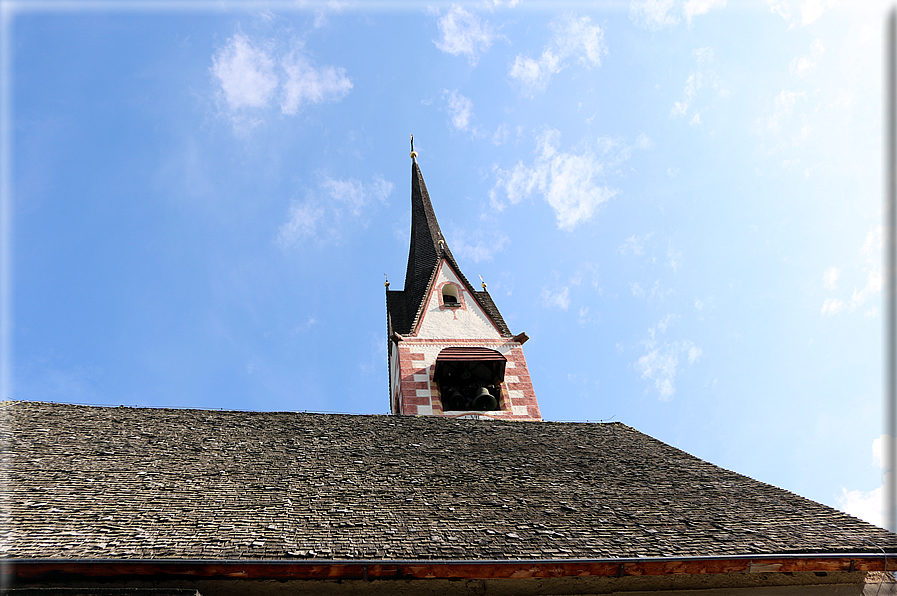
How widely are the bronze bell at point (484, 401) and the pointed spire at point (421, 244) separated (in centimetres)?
453

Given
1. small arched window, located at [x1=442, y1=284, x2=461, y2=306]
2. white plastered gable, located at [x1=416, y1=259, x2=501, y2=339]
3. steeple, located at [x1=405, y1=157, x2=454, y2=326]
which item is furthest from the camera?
steeple, located at [x1=405, y1=157, x2=454, y2=326]

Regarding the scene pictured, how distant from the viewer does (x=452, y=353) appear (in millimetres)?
16047

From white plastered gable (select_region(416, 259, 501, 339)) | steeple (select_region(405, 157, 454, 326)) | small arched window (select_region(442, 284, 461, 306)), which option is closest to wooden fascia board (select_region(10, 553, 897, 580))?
white plastered gable (select_region(416, 259, 501, 339))

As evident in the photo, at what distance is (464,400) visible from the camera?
49.7 ft

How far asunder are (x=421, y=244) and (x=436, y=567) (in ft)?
59.0

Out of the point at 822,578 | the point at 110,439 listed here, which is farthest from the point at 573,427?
the point at 110,439

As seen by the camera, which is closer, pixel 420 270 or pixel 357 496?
pixel 357 496

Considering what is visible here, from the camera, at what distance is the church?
5383 millimetres

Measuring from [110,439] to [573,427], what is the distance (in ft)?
26.0

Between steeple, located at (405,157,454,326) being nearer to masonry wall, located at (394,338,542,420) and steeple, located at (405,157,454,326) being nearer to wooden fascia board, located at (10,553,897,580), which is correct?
masonry wall, located at (394,338,542,420)

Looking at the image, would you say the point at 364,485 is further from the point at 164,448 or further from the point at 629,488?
the point at 629,488

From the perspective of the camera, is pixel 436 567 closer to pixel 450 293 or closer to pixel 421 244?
pixel 450 293

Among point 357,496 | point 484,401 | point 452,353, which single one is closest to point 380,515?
point 357,496

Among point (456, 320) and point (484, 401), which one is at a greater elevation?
point (456, 320)
